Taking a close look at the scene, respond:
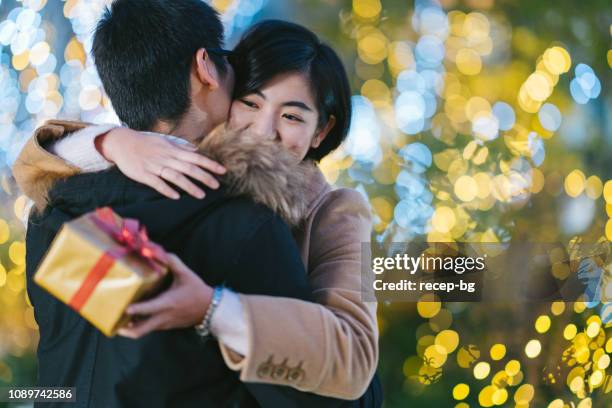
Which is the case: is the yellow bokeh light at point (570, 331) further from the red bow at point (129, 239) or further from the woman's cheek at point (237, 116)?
the red bow at point (129, 239)

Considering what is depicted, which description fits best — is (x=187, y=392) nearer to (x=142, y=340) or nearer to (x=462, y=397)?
(x=142, y=340)

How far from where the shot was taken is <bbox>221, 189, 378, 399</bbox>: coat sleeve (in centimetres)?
68

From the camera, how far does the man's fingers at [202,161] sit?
750mm

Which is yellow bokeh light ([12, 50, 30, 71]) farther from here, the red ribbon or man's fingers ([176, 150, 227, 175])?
the red ribbon

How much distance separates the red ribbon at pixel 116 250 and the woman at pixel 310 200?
42 mm

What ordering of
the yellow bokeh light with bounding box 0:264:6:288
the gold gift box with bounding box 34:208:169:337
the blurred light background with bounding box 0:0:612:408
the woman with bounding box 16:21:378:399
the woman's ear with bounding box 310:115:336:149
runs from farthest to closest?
the yellow bokeh light with bounding box 0:264:6:288
the blurred light background with bounding box 0:0:612:408
the woman's ear with bounding box 310:115:336:149
the woman with bounding box 16:21:378:399
the gold gift box with bounding box 34:208:169:337

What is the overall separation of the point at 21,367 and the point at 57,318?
5.27 ft

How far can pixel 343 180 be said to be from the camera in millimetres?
2164

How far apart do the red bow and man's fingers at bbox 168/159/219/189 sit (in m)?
0.12

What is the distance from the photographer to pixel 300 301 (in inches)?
28.2

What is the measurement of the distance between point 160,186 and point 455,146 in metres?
1.57

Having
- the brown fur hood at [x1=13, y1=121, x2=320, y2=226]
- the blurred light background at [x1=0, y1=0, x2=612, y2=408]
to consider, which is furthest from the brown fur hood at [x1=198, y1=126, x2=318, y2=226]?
the blurred light background at [x1=0, y1=0, x2=612, y2=408]

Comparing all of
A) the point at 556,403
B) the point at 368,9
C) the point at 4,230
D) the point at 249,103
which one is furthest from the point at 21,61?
the point at 556,403

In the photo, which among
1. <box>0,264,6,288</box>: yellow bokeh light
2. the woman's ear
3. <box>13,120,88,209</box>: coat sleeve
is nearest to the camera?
<box>13,120,88,209</box>: coat sleeve
